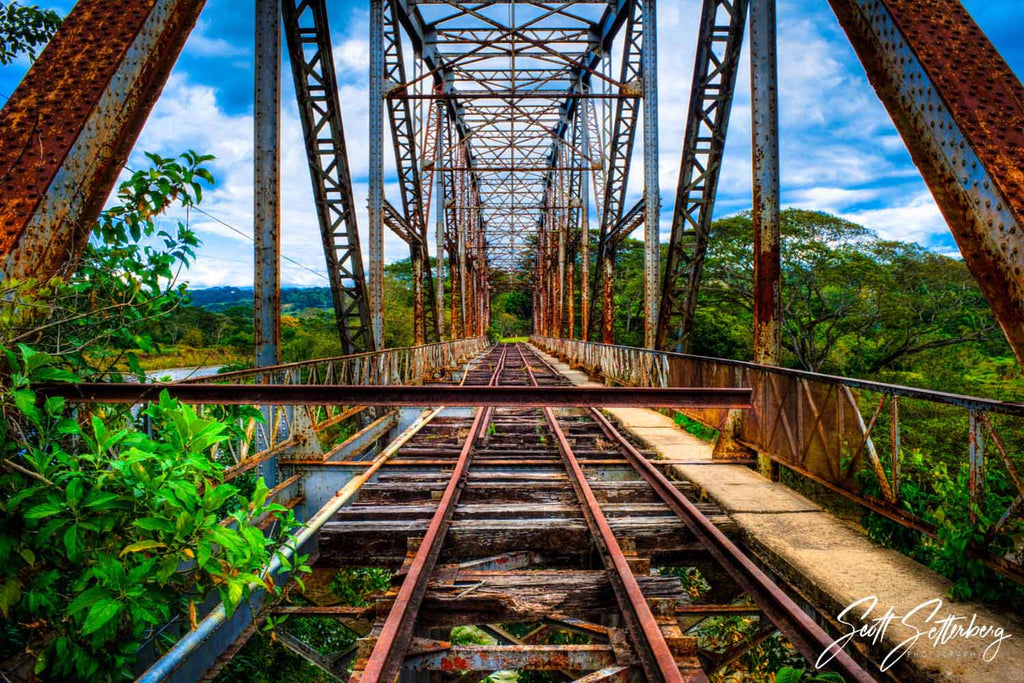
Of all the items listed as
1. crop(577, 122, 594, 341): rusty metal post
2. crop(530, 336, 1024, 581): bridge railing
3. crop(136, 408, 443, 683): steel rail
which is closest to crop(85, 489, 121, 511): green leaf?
crop(136, 408, 443, 683): steel rail

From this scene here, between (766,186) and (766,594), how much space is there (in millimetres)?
5104

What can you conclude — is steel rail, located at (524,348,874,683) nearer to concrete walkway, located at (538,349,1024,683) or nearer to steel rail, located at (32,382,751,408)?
concrete walkway, located at (538,349,1024,683)

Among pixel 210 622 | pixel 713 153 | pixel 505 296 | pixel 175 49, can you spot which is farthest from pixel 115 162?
pixel 505 296

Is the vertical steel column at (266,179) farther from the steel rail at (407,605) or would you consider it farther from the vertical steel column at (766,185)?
the vertical steel column at (766,185)

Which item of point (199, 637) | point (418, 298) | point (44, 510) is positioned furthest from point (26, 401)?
point (418, 298)

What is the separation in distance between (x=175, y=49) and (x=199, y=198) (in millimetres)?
1421

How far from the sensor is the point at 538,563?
442 cm

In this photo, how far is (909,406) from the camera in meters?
12.7

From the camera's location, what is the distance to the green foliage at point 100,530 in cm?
213

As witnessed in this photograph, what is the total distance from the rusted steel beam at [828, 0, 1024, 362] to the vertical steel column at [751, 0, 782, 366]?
328 centimetres

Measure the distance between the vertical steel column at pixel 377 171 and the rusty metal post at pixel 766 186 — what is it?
795 centimetres

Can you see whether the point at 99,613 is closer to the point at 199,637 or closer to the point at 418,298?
the point at 199,637

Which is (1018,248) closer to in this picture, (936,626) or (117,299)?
(936,626)

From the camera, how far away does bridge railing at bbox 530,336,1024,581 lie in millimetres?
3361
